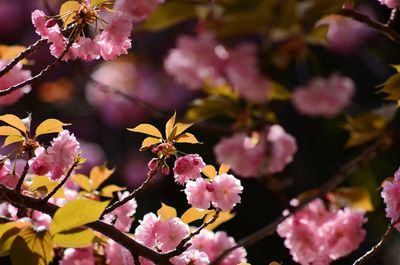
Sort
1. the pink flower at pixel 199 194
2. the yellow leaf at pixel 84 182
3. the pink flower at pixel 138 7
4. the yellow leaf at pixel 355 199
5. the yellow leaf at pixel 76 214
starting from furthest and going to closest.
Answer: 1. the yellow leaf at pixel 355 199
2. the yellow leaf at pixel 84 182
3. the pink flower at pixel 199 194
4. the pink flower at pixel 138 7
5. the yellow leaf at pixel 76 214

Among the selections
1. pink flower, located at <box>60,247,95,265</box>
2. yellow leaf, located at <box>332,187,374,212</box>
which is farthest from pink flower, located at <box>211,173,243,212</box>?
yellow leaf, located at <box>332,187,374,212</box>

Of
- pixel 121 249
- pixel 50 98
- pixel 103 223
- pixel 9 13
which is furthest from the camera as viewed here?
pixel 9 13

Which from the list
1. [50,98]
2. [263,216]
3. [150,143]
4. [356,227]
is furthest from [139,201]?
[150,143]

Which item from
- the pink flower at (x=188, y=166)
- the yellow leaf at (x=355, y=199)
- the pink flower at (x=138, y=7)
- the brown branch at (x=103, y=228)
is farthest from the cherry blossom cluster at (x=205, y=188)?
the yellow leaf at (x=355, y=199)

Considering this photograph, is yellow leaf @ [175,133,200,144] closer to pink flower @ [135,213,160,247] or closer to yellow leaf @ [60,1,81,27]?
pink flower @ [135,213,160,247]

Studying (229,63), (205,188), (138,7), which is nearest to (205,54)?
(229,63)

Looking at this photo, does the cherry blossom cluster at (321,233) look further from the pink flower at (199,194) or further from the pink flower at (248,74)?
the pink flower at (248,74)

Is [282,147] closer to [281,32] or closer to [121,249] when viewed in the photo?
[121,249]
